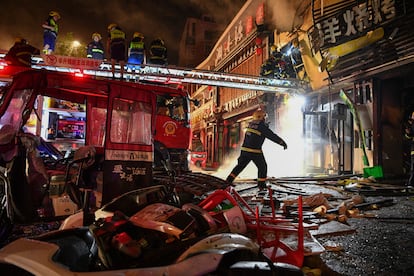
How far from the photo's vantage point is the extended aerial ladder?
29.8 feet

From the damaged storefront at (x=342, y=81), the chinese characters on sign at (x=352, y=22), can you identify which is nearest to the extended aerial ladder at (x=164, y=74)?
the damaged storefront at (x=342, y=81)

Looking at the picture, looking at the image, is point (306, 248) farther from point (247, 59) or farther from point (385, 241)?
point (247, 59)

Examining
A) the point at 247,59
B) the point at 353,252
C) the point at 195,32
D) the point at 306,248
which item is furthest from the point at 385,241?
the point at 195,32

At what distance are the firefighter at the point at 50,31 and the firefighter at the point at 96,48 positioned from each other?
130 centimetres

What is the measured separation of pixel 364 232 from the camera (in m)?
3.74

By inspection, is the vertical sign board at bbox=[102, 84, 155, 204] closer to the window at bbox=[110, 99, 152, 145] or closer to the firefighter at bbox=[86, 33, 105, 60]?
the window at bbox=[110, 99, 152, 145]

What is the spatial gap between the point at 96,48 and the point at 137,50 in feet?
5.76

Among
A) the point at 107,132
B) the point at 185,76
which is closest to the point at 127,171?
the point at 107,132

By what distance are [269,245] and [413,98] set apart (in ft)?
30.7

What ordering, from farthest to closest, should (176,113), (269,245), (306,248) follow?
1. (176,113)
2. (306,248)
3. (269,245)

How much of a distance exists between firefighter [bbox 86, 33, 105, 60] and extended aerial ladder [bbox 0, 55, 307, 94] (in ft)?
3.75

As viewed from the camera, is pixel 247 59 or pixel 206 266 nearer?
pixel 206 266

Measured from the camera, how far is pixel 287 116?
13.4m

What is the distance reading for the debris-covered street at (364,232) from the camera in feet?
8.92
